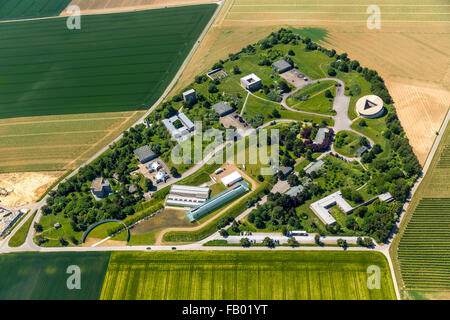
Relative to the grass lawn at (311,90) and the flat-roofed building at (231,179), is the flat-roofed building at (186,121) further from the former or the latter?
the grass lawn at (311,90)

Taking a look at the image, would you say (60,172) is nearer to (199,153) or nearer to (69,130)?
(69,130)

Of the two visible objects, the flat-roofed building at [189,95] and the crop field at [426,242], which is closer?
the crop field at [426,242]

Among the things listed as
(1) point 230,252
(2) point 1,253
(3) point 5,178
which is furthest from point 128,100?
(1) point 230,252

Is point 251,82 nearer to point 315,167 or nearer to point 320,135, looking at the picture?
point 320,135

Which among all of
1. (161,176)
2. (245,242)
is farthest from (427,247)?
(161,176)

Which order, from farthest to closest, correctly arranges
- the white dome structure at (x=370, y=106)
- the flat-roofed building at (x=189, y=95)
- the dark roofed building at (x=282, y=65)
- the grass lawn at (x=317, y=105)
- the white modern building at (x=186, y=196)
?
the dark roofed building at (x=282, y=65) → the flat-roofed building at (x=189, y=95) → the grass lawn at (x=317, y=105) → the white dome structure at (x=370, y=106) → the white modern building at (x=186, y=196)

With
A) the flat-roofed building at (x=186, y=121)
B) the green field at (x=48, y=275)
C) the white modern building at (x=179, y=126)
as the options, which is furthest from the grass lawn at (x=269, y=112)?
the green field at (x=48, y=275)
